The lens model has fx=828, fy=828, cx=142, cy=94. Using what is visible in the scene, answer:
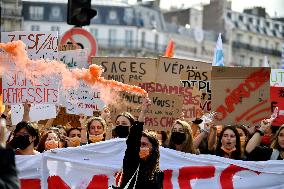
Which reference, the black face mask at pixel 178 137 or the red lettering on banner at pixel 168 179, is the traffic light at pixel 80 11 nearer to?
the black face mask at pixel 178 137

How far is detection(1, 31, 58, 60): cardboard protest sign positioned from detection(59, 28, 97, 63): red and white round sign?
2.21 metres

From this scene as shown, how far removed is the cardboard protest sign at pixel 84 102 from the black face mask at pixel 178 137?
153 centimetres

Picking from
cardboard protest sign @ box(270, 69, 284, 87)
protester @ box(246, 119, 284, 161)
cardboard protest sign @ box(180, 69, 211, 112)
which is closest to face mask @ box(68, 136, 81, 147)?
cardboard protest sign @ box(180, 69, 211, 112)

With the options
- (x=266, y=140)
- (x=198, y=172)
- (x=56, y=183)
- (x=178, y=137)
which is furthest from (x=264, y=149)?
(x=56, y=183)

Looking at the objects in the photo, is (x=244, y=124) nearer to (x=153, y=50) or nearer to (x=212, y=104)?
(x=212, y=104)

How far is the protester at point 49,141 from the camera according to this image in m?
7.59

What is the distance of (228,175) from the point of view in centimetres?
735

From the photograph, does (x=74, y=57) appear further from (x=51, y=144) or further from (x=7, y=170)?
(x=7, y=170)

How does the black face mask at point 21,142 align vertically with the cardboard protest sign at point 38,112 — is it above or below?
below

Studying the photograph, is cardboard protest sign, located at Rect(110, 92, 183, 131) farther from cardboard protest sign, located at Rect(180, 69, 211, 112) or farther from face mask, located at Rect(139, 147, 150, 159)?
face mask, located at Rect(139, 147, 150, 159)

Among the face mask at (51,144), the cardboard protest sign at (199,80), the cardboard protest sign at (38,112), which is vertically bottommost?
the face mask at (51,144)

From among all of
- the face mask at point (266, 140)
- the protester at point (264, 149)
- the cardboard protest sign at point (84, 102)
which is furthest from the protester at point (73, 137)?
the face mask at point (266, 140)

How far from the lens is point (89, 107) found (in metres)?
8.90

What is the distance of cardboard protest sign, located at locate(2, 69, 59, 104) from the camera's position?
755 cm
